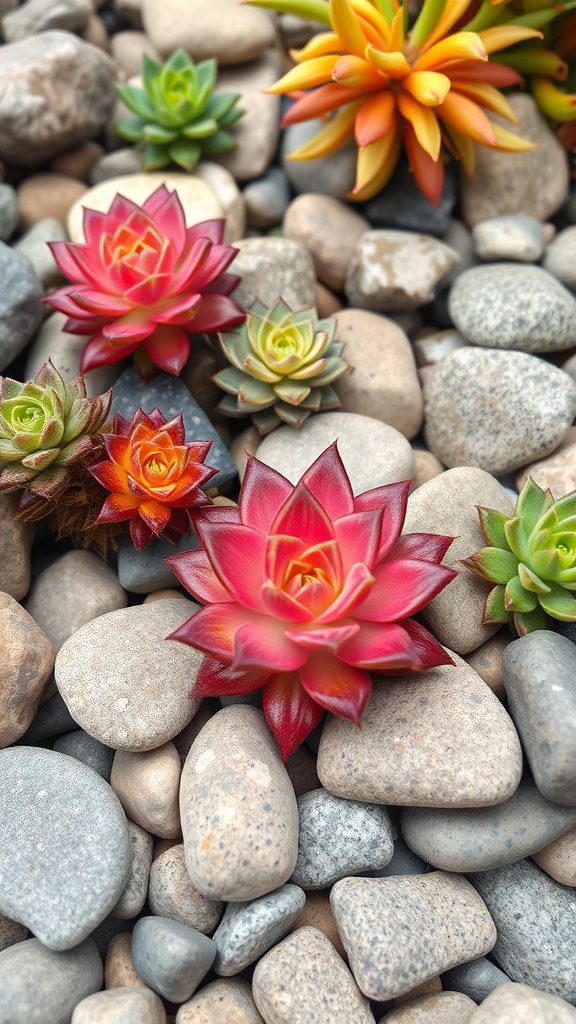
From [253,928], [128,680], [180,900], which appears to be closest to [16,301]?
[128,680]

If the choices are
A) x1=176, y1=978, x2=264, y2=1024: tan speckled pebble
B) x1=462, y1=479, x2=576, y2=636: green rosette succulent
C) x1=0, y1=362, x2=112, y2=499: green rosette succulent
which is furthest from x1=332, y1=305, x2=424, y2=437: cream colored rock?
x1=176, y1=978, x2=264, y2=1024: tan speckled pebble

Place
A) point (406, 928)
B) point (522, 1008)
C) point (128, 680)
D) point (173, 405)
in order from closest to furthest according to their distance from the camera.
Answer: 1. point (522, 1008)
2. point (406, 928)
3. point (128, 680)
4. point (173, 405)

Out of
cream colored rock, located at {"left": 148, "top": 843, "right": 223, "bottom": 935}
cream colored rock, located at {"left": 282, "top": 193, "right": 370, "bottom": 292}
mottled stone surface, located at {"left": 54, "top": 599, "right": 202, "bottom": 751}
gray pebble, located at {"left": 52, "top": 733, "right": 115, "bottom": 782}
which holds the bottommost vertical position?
cream colored rock, located at {"left": 148, "top": 843, "right": 223, "bottom": 935}

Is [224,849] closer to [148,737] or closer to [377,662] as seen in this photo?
[148,737]

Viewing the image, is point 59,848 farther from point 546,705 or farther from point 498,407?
point 498,407

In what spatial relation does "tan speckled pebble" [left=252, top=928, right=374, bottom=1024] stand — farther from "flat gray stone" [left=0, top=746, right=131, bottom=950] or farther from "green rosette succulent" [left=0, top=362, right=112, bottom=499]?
"green rosette succulent" [left=0, top=362, right=112, bottom=499]

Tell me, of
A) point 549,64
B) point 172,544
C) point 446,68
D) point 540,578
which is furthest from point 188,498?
point 549,64
